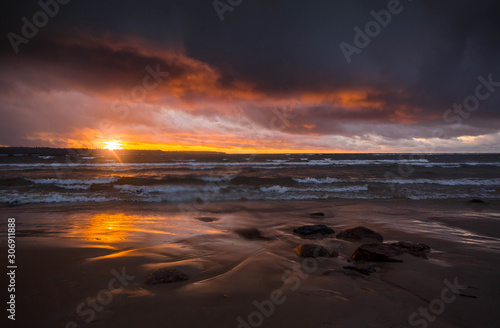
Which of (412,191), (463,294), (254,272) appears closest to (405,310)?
(463,294)

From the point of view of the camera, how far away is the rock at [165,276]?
3.81 m

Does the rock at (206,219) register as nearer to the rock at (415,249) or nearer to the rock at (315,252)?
the rock at (315,252)

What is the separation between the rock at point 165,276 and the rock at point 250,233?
9.86ft

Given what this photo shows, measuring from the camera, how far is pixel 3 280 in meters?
3.84

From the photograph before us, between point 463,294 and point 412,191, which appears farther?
point 412,191

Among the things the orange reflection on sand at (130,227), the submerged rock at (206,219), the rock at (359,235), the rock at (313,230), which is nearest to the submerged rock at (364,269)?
the rock at (359,235)

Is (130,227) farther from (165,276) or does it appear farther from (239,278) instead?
(239,278)

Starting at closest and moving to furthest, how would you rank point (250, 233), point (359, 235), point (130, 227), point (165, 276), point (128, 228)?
point (165, 276) → point (359, 235) → point (250, 233) → point (128, 228) → point (130, 227)

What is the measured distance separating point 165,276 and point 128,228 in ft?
14.0

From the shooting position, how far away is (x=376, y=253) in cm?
500

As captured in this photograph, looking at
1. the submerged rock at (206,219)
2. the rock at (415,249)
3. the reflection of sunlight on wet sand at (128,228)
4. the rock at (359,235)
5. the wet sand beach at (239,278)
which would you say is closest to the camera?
the wet sand beach at (239,278)

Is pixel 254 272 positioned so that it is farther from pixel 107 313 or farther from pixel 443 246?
pixel 443 246

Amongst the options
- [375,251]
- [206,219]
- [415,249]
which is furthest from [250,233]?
[415,249]

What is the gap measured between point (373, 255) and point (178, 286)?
3.89 m
